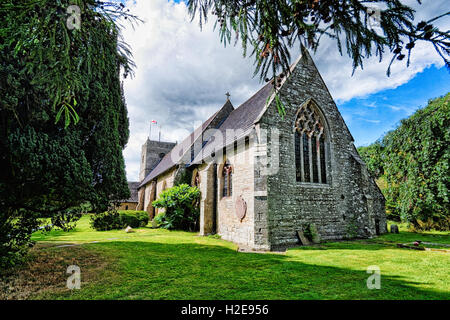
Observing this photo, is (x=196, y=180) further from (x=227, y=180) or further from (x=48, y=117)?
(x=48, y=117)

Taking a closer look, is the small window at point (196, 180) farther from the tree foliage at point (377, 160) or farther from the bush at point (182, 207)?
the tree foliage at point (377, 160)

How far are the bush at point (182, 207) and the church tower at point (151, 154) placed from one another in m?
21.3

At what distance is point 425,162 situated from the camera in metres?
13.7

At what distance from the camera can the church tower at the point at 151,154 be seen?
117 feet

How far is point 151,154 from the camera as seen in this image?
36625 millimetres

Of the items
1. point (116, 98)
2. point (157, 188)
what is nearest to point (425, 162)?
point (116, 98)

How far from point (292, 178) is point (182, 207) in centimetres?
819

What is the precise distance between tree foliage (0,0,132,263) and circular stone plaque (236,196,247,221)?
578 cm

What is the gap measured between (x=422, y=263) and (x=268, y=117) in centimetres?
730

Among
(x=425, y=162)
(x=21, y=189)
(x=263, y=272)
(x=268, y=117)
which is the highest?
(x=268, y=117)

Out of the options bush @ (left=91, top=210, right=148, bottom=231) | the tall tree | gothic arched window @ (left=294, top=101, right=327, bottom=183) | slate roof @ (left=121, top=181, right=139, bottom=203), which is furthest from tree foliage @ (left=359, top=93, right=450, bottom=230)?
slate roof @ (left=121, top=181, right=139, bottom=203)

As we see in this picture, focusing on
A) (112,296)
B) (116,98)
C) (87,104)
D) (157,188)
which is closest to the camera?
(112,296)

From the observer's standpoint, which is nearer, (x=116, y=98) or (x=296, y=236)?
(x=116, y=98)

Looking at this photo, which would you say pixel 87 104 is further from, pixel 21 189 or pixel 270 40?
pixel 270 40
